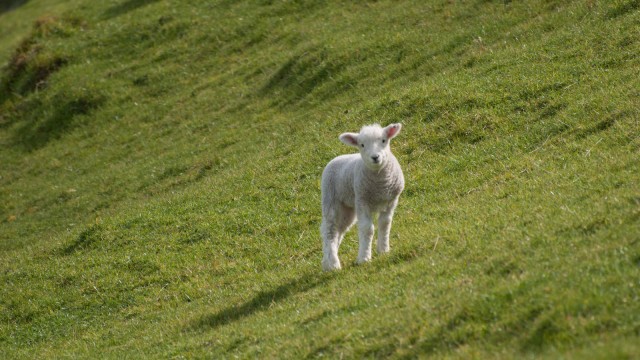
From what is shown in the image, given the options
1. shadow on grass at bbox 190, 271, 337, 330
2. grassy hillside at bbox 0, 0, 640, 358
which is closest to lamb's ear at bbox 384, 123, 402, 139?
grassy hillside at bbox 0, 0, 640, 358

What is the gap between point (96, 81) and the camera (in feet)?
98.4

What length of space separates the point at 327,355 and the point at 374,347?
24.3 inches

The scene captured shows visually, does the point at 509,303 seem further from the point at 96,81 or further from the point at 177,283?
the point at 96,81

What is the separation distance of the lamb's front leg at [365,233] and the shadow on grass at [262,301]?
48cm

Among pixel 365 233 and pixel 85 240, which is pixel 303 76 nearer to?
pixel 85 240

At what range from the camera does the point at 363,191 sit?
11.6 metres

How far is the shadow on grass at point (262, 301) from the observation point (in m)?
11.8

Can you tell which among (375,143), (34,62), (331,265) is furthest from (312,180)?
(34,62)

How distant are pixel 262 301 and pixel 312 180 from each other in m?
5.83

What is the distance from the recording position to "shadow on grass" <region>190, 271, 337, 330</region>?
38.7 feet

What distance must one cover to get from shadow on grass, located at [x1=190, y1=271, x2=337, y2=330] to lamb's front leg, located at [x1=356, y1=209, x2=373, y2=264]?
0.48 m

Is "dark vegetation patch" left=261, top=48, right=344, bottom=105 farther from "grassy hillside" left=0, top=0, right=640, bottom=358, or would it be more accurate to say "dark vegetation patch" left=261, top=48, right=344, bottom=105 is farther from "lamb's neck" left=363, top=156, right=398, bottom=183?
"lamb's neck" left=363, top=156, right=398, bottom=183

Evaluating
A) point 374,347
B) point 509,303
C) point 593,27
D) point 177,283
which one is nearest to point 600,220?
point 509,303

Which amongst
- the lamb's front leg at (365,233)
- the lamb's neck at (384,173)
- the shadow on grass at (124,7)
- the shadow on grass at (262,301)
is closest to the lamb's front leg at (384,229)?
the lamb's front leg at (365,233)
